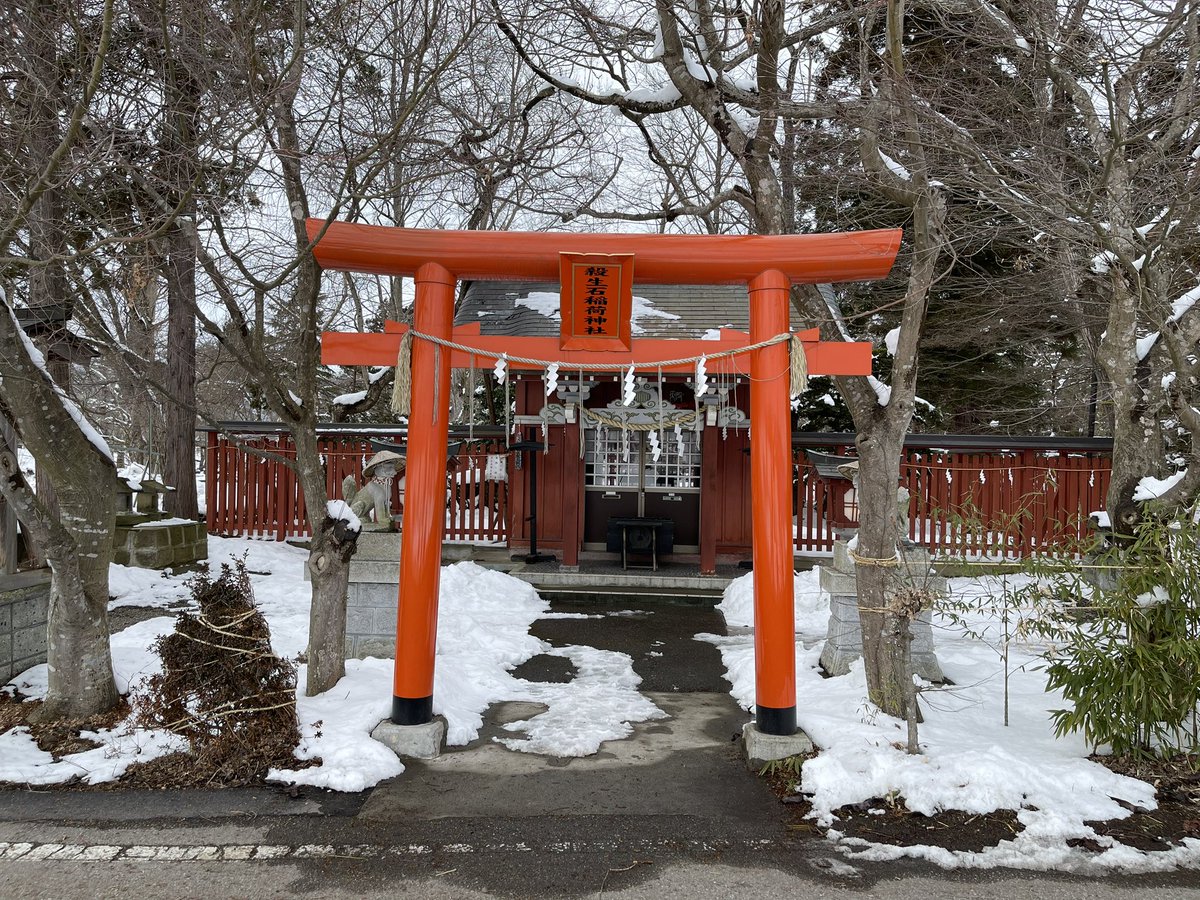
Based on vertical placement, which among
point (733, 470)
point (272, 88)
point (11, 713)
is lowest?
point (11, 713)

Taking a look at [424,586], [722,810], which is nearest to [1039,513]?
[722,810]

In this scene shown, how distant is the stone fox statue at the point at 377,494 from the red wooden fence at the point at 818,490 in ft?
13.0

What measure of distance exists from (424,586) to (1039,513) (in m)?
10.7

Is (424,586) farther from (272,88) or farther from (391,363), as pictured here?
(272,88)

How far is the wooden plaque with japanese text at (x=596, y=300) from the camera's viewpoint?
4773 mm

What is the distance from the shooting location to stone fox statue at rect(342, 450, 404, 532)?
22.9 ft

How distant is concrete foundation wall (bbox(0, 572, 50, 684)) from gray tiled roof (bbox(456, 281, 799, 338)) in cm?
738

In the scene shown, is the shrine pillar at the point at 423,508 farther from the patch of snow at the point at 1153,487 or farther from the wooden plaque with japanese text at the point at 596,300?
the patch of snow at the point at 1153,487

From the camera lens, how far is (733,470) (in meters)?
12.3

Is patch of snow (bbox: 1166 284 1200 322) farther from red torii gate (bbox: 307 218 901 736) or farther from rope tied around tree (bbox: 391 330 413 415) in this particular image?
rope tied around tree (bbox: 391 330 413 415)

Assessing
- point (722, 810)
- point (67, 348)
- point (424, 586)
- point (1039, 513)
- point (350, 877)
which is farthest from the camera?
point (1039, 513)

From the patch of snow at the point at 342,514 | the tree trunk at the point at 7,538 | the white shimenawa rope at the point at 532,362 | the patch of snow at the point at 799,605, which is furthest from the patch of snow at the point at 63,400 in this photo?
the patch of snow at the point at 799,605

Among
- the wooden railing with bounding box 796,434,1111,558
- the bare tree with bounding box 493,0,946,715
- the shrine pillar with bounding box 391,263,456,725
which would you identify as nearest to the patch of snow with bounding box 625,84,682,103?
the bare tree with bounding box 493,0,946,715

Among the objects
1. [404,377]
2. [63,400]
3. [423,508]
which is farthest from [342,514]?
[63,400]
